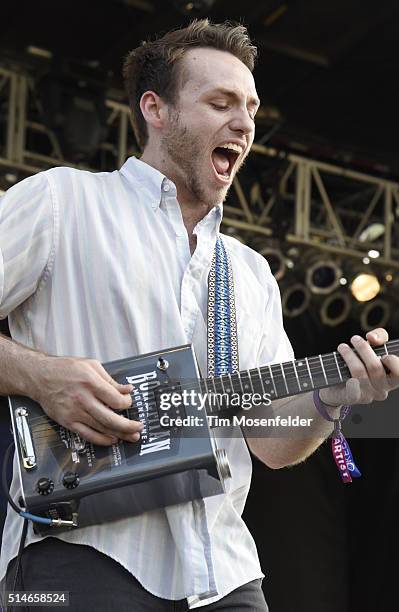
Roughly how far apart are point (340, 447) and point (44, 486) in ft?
2.57

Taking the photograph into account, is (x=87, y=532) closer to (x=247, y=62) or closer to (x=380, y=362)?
(x=380, y=362)

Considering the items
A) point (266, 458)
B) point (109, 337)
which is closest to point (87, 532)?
point (109, 337)

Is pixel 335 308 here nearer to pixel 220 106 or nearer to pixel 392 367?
pixel 220 106

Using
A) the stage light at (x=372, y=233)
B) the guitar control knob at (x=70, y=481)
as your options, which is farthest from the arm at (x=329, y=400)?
the stage light at (x=372, y=233)

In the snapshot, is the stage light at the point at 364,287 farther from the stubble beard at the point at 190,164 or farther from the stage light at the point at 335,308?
the stubble beard at the point at 190,164

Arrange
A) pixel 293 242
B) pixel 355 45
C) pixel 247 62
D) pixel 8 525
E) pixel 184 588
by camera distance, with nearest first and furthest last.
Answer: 1. pixel 184 588
2. pixel 8 525
3. pixel 247 62
4. pixel 355 45
5. pixel 293 242

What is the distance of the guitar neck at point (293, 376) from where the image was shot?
2.44 m

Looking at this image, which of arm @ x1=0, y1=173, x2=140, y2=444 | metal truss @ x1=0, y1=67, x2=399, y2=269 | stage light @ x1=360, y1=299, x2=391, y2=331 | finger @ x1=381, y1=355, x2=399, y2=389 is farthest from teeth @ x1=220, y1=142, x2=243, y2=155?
stage light @ x1=360, y1=299, x2=391, y2=331

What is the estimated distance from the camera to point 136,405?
2.26m

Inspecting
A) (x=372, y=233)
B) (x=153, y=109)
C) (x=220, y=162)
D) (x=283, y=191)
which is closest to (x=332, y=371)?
(x=220, y=162)

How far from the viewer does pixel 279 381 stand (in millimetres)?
2475

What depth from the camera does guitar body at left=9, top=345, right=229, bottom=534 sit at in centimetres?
219

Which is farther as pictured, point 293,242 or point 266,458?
point 293,242

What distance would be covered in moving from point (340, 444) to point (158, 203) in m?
0.82
